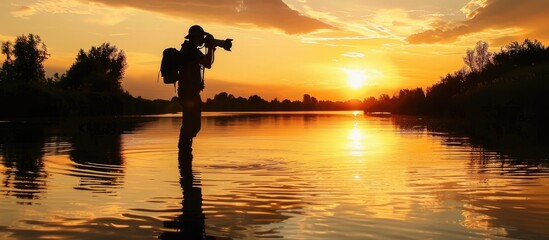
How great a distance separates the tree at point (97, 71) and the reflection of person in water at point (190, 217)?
290 feet

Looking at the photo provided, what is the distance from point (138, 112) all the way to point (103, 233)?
98.2 meters

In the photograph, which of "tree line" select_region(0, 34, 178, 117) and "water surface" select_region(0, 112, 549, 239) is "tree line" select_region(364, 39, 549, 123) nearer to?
"water surface" select_region(0, 112, 549, 239)

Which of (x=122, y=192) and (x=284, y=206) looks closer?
(x=284, y=206)

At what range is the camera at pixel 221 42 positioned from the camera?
11641 millimetres

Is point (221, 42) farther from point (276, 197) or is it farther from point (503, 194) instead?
point (503, 194)

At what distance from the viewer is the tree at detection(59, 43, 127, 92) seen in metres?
100

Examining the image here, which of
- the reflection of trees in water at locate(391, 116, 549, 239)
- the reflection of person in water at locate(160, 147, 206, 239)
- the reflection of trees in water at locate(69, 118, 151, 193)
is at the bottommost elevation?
the reflection of trees in water at locate(391, 116, 549, 239)

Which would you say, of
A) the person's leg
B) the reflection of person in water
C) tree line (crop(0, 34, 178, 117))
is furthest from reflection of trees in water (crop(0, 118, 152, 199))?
tree line (crop(0, 34, 178, 117))

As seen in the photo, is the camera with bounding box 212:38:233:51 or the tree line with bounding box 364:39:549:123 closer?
the camera with bounding box 212:38:233:51

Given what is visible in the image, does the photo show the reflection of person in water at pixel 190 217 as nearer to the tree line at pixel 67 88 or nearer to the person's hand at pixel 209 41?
the person's hand at pixel 209 41

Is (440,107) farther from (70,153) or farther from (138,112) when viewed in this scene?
(70,153)

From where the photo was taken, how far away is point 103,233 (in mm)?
5754

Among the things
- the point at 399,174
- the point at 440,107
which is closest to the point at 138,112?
the point at 440,107

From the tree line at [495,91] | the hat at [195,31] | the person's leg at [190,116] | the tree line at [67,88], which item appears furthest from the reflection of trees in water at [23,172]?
the tree line at [67,88]
